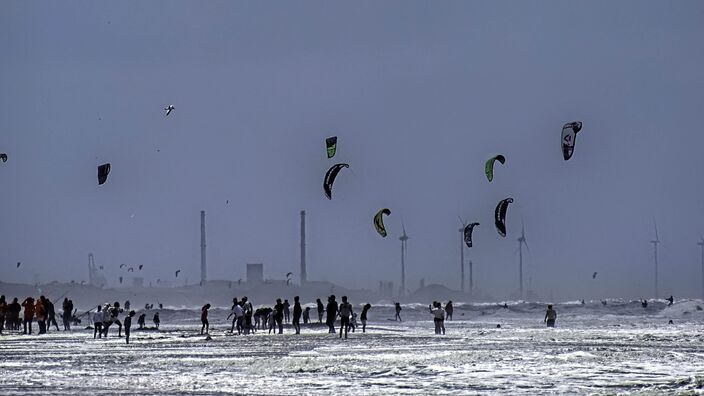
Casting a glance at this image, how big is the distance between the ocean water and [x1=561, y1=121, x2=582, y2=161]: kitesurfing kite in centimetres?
893

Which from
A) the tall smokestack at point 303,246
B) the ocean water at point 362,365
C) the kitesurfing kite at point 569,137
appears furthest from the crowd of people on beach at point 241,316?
the tall smokestack at point 303,246

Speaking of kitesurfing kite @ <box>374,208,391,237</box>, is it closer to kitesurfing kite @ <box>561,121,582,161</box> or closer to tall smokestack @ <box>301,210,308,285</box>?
kitesurfing kite @ <box>561,121,582,161</box>

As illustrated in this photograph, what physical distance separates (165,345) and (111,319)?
20.4 ft

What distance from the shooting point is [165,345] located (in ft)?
113

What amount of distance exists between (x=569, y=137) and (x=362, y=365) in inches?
883

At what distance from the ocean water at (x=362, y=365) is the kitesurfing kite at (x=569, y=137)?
893 centimetres

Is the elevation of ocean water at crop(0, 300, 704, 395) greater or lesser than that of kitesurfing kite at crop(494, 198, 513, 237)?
lesser

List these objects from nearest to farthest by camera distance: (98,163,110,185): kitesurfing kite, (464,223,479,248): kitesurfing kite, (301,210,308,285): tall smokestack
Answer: (98,163,110,185): kitesurfing kite, (464,223,479,248): kitesurfing kite, (301,210,308,285): tall smokestack

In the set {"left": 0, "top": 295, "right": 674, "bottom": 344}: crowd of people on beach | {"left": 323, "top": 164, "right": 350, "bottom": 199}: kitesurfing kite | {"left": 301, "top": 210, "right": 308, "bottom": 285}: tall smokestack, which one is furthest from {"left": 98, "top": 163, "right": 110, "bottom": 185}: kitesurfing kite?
{"left": 301, "top": 210, "right": 308, "bottom": 285}: tall smokestack

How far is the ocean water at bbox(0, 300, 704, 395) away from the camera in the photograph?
19906 millimetres

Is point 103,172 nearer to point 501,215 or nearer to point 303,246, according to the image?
point 501,215

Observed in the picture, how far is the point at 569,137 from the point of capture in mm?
44844

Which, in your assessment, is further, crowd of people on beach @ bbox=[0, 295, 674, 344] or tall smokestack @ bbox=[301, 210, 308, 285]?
tall smokestack @ bbox=[301, 210, 308, 285]

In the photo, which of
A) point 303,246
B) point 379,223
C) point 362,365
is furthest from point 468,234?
point 303,246
